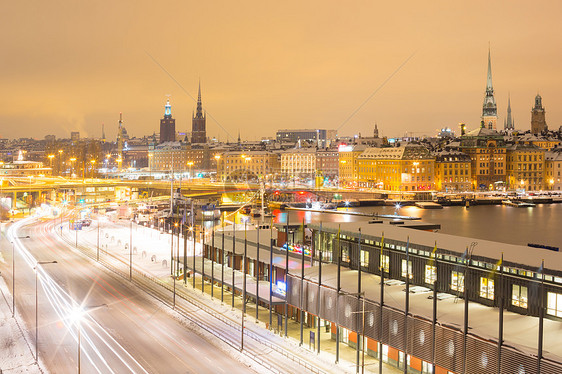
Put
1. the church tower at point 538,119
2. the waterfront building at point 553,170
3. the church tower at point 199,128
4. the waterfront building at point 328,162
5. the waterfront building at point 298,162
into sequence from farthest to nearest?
the church tower at point 199,128 → the church tower at point 538,119 → the waterfront building at point 298,162 → the waterfront building at point 328,162 → the waterfront building at point 553,170

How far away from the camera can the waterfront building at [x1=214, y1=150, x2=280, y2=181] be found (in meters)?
111

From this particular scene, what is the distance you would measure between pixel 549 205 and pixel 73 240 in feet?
190

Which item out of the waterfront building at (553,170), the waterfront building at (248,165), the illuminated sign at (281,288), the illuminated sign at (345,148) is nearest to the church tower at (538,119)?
the waterfront building at (553,170)

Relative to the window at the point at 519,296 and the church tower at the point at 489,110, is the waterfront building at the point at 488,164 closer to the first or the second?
the church tower at the point at 489,110

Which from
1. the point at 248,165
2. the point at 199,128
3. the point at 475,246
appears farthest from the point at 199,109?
the point at 475,246

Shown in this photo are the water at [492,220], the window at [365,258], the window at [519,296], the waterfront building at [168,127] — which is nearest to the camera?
the window at [519,296]

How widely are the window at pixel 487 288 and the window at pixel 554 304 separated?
141 cm

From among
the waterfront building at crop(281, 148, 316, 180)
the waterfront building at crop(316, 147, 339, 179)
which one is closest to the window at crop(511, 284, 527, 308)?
the waterfront building at crop(316, 147, 339, 179)

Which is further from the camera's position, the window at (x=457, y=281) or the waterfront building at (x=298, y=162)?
the waterfront building at (x=298, y=162)

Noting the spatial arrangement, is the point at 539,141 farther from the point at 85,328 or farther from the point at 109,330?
the point at 85,328

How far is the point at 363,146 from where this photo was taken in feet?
340

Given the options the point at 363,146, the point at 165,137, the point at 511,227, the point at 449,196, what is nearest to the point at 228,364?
the point at 511,227

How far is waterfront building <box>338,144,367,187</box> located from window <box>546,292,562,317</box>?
280 feet

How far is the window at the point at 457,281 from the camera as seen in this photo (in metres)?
15.0
